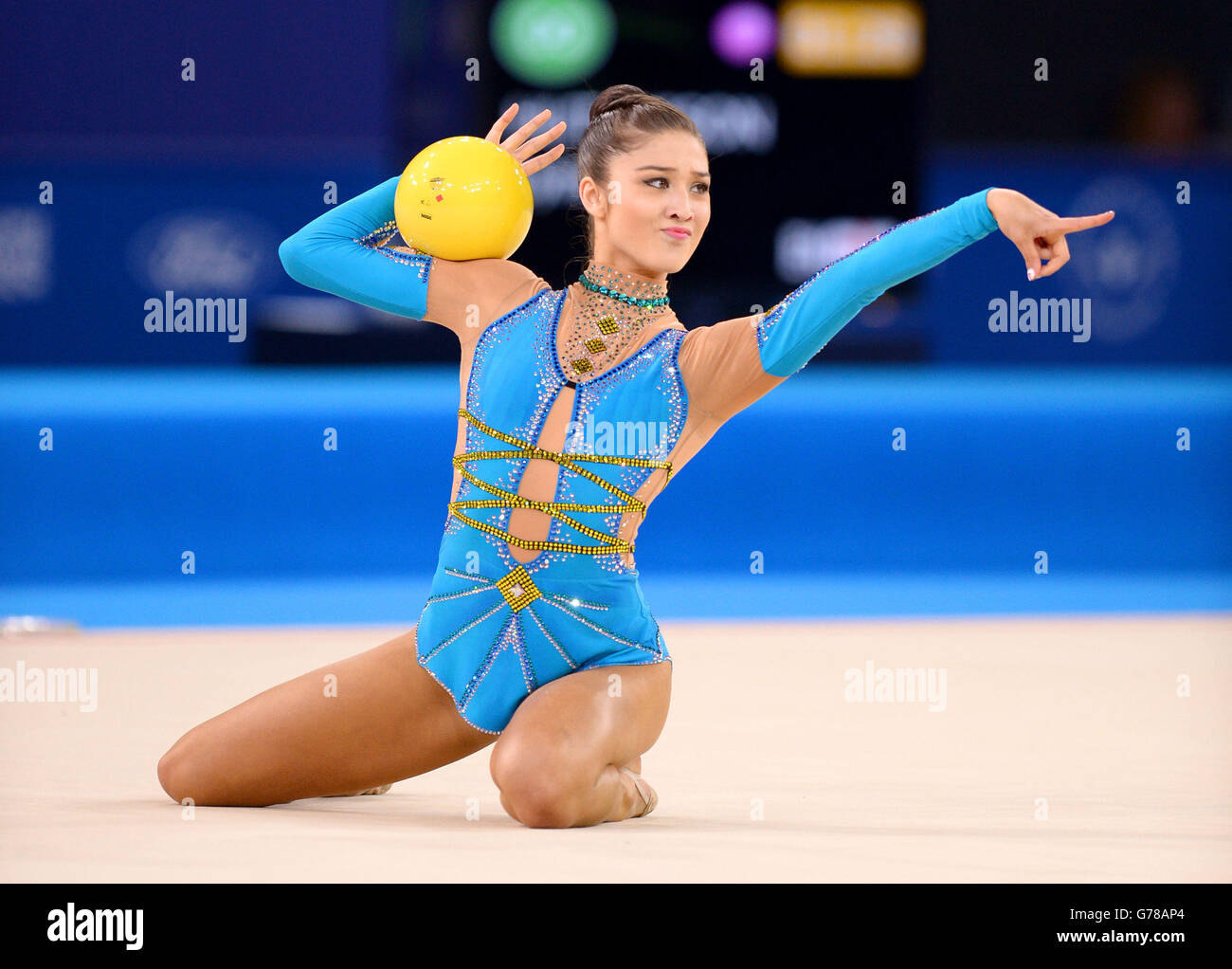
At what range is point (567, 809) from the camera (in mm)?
2555

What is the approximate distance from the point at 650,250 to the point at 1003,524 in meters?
4.64

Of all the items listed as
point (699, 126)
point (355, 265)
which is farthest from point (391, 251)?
point (699, 126)

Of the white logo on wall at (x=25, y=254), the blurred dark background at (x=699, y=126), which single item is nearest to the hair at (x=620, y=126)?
the blurred dark background at (x=699, y=126)

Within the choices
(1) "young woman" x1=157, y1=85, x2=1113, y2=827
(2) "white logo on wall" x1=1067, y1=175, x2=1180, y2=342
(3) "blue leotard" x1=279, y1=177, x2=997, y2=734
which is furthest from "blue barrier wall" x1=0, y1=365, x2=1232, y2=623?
(3) "blue leotard" x1=279, y1=177, x2=997, y2=734

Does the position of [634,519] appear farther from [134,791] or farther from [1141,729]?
[1141,729]

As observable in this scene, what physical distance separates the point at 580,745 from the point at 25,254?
625 cm

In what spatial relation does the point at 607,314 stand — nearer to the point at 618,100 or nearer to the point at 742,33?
the point at 618,100

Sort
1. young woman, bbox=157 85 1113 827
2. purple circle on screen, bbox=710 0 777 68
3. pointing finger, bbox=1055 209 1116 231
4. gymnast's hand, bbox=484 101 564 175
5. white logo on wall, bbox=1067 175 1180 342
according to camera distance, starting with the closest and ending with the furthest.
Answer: pointing finger, bbox=1055 209 1116 231, young woman, bbox=157 85 1113 827, gymnast's hand, bbox=484 101 564 175, purple circle on screen, bbox=710 0 777 68, white logo on wall, bbox=1067 175 1180 342

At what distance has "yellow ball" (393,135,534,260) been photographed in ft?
9.29

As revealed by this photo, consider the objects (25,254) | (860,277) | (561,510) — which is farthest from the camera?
(25,254)

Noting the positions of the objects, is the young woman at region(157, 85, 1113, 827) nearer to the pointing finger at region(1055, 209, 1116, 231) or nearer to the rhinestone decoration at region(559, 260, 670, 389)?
the rhinestone decoration at region(559, 260, 670, 389)

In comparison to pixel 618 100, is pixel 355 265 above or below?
below

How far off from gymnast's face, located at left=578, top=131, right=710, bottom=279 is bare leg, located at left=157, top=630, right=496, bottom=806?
763 millimetres

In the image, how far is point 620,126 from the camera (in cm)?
284
